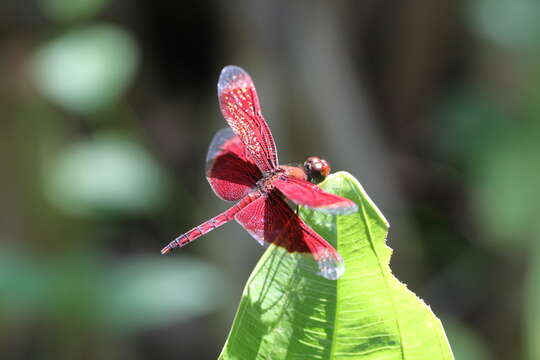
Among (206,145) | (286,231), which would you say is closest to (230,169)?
(286,231)

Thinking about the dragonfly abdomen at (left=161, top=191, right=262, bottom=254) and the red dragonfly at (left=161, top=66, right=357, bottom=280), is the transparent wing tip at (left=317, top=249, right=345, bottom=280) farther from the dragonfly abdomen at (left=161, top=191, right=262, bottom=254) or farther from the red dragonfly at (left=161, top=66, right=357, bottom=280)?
the dragonfly abdomen at (left=161, top=191, right=262, bottom=254)

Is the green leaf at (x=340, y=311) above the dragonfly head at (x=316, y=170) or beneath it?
beneath

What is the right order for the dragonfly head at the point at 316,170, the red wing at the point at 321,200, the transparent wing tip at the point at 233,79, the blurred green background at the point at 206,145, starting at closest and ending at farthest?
the red wing at the point at 321,200, the dragonfly head at the point at 316,170, the transparent wing tip at the point at 233,79, the blurred green background at the point at 206,145

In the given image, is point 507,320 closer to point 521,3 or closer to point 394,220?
point 394,220

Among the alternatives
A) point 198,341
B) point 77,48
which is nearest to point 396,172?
point 198,341

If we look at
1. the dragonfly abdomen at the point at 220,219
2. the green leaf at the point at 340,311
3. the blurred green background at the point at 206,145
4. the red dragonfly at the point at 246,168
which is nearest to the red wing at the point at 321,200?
the green leaf at the point at 340,311

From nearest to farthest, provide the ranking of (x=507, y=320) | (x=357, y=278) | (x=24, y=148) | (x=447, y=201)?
1. (x=357, y=278)
2. (x=24, y=148)
3. (x=507, y=320)
4. (x=447, y=201)

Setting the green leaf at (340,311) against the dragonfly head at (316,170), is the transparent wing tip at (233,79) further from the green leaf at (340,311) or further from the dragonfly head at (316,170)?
the green leaf at (340,311)
